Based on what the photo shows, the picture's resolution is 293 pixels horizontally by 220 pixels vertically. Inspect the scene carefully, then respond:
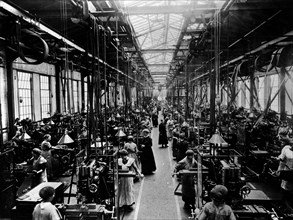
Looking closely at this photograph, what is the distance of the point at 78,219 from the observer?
336cm

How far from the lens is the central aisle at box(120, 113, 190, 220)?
5.86 m

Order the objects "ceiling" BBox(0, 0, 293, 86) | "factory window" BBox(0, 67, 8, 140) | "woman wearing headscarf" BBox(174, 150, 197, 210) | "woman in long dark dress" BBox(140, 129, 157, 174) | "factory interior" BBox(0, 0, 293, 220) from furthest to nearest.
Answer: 1. "factory window" BBox(0, 67, 8, 140)
2. "woman in long dark dress" BBox(140, 129, 157, 174)
3. "woman wearing headscarf" BBox(174, 150, 197, 210)
4. "ceiling" BBox(0, 0, 293, 86)
5. "factory interior" BBox(0, 0, 293, 220)

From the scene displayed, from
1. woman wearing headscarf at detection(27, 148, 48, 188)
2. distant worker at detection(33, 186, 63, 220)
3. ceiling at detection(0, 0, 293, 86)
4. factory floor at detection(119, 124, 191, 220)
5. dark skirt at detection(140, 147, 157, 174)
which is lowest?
factory floor at detection(119, 124, 191, 220)

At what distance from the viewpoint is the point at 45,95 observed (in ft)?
43.8

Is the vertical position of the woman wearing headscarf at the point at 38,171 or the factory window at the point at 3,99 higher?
the factory window at the point at 3,99

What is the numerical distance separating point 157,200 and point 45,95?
9046mm

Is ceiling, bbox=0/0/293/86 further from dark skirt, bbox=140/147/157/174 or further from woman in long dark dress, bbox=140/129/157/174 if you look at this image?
dark skirt, bbox=140/147/157/174

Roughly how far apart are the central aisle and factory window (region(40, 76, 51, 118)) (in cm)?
688

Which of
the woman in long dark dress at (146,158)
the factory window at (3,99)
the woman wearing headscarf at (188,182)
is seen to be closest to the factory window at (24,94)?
the factory window at (3,99)

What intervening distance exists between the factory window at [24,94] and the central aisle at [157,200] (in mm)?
5951

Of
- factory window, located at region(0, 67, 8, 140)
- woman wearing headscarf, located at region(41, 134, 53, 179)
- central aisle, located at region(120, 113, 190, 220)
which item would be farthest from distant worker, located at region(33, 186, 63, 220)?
factory window, located at region(0, 67, 8, 140)

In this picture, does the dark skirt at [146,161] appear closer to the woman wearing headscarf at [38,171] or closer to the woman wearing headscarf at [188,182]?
the woman wearing headscarf at [188,182]

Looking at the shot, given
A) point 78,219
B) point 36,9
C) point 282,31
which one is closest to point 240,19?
point 282,31

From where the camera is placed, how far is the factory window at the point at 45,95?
12969 millimetres
